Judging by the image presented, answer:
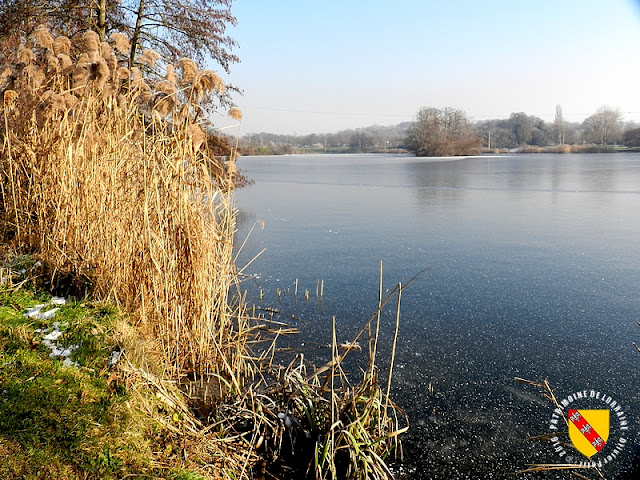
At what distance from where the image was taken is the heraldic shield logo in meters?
1.89

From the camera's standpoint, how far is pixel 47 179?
121 inches

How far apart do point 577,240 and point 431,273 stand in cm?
226

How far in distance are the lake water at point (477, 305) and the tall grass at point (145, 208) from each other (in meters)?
0.69

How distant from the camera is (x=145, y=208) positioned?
2.15m

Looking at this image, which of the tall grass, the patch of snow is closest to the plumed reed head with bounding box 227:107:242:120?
the tall grass

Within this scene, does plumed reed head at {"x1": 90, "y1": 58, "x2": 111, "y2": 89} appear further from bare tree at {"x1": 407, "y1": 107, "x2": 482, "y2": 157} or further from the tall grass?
bare tree at {"x1": 407, "y1": 107, "x2": 482, "y2": 157}

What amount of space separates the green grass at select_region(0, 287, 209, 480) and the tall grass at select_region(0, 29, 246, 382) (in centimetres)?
33

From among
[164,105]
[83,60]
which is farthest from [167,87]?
[83,60]

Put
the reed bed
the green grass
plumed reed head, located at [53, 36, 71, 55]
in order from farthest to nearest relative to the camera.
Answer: plumed reed head, located at [53, 36, 71, 55] → the reed bed → the green grass

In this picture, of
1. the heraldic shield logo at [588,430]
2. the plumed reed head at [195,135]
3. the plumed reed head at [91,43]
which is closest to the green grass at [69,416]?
the plumed reed head at [195,135]

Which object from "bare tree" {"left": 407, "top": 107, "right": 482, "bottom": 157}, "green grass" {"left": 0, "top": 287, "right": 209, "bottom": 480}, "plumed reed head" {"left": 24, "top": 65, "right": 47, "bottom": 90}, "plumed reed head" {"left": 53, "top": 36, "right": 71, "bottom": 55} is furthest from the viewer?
"bare tree" {"left": 407, "top": 107, "right": 482, "bottom": 157}

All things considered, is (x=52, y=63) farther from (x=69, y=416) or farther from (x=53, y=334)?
(x=69, y=416)

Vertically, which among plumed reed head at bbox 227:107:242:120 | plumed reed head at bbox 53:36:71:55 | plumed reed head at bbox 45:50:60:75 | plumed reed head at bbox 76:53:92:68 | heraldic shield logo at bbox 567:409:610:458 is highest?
plumed reed head at bbox 53:36:71:55

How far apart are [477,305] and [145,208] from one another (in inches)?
91.2
